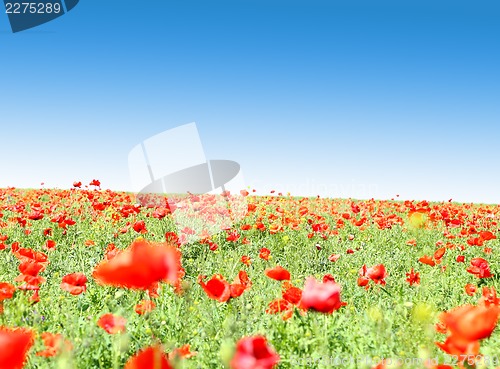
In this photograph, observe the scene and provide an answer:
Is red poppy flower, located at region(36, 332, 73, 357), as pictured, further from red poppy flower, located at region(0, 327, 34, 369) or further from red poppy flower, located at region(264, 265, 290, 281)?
red poppy flower, located at region(264, 265, 290, 281)

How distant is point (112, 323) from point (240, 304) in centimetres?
151

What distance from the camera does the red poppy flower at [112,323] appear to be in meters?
2.53

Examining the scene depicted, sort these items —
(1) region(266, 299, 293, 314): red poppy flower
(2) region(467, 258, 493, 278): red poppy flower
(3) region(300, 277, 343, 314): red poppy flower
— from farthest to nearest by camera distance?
(2) region(467, 258, 493, 278): red poppy flower, (1) region(266, 299, 293, 314): red poppy flower, (3) region(300, 277, 343, 314): red poppy flower

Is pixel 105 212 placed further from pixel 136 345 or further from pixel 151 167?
pixel 136 345

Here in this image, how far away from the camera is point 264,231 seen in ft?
26.5

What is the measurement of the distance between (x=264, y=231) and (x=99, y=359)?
5.41 meters

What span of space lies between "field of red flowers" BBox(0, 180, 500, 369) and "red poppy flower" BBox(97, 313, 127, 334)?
1cm

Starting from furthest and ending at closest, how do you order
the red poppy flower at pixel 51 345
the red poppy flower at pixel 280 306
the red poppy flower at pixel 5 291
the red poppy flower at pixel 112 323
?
1. the red poppy flower at pixel 280 306
2. the red poppy flower at pixel 5 291
3. the red poppy flower at pixel 112 323
4. the red poppy flower at pixel 51 345

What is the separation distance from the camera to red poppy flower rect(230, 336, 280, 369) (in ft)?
4.70

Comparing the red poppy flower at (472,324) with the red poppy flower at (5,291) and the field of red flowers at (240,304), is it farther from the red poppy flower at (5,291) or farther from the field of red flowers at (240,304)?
the red poppy flower at (5,291)

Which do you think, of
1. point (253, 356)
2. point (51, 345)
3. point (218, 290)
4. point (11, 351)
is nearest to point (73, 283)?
point (51, 345)

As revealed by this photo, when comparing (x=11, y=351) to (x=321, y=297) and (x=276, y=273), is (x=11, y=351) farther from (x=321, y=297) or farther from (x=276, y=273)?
(x=276, y=273)
